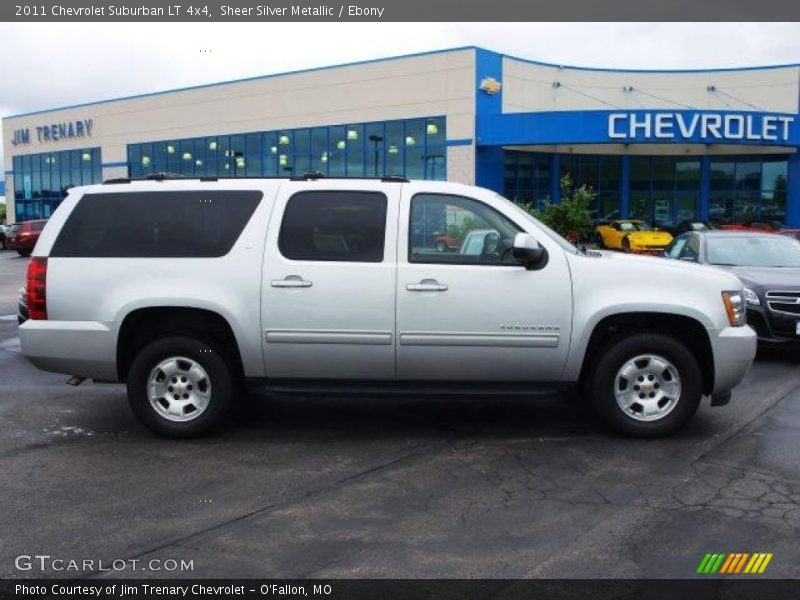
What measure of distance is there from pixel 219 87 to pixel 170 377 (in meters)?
42.0

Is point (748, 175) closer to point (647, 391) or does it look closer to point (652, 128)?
point (652, 128)

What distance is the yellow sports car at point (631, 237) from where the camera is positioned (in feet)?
100.0

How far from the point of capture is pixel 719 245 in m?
10.8

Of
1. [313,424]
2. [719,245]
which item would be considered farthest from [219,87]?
A: [313,424]

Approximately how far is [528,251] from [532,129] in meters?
30.1

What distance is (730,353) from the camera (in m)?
5.91

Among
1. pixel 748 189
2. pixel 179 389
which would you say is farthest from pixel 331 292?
pixel 748 189

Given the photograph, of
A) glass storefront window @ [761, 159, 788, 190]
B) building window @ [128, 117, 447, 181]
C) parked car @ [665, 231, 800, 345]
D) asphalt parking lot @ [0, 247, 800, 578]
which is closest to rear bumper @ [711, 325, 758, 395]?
asphalt parking lot @ [0, 247, 800, 578]

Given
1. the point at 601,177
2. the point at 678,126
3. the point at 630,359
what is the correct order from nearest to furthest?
the point at 630,359, the point at 678,126, the point at 601,177

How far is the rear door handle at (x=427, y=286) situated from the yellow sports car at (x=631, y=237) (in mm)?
24509

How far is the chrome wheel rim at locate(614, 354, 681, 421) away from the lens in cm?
600

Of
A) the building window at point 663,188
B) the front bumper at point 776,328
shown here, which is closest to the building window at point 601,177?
the building window at point 663,188

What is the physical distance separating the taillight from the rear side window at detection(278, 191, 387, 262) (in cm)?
182
